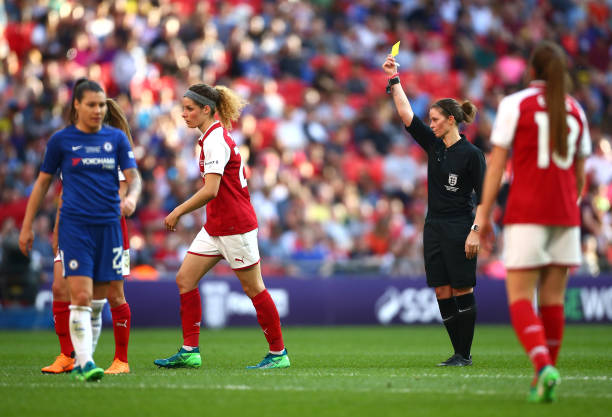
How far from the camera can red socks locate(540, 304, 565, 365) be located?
711 cm

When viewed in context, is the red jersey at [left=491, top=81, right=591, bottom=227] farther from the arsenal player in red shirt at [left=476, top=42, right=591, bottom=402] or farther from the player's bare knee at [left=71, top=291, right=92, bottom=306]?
the player's bare knee at [left=71, top=291, right=92, bottom=306]

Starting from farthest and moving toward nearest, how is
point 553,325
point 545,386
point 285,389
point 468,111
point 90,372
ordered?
point 468,111 → point 90,372 → point 285,389 → point 553,325 → point 545,386

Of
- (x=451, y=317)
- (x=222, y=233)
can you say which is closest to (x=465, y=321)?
(x=451, y=317)

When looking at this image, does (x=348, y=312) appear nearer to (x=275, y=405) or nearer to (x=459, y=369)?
(x=459, y=369)

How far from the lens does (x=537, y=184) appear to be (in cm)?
677

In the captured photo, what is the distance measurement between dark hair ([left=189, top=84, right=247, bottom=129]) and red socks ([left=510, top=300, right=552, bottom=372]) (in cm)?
372

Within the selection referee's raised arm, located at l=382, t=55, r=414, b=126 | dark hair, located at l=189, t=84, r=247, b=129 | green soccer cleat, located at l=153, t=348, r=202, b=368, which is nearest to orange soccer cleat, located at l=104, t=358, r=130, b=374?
green soccer cleat, located at l=153, t=348, r=202, b=368

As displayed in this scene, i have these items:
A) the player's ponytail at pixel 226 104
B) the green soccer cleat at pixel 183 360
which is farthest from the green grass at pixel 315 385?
the player's ponytail at pixel 226 104

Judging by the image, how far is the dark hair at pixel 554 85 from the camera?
6734mm

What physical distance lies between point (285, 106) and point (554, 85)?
15.4 metres

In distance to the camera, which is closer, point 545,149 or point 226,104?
point 545,149

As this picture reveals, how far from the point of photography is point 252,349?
1245 cm

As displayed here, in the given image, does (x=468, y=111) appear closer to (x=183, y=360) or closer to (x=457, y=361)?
(x=457, y=361)

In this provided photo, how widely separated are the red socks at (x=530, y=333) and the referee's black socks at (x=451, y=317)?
300 cm
